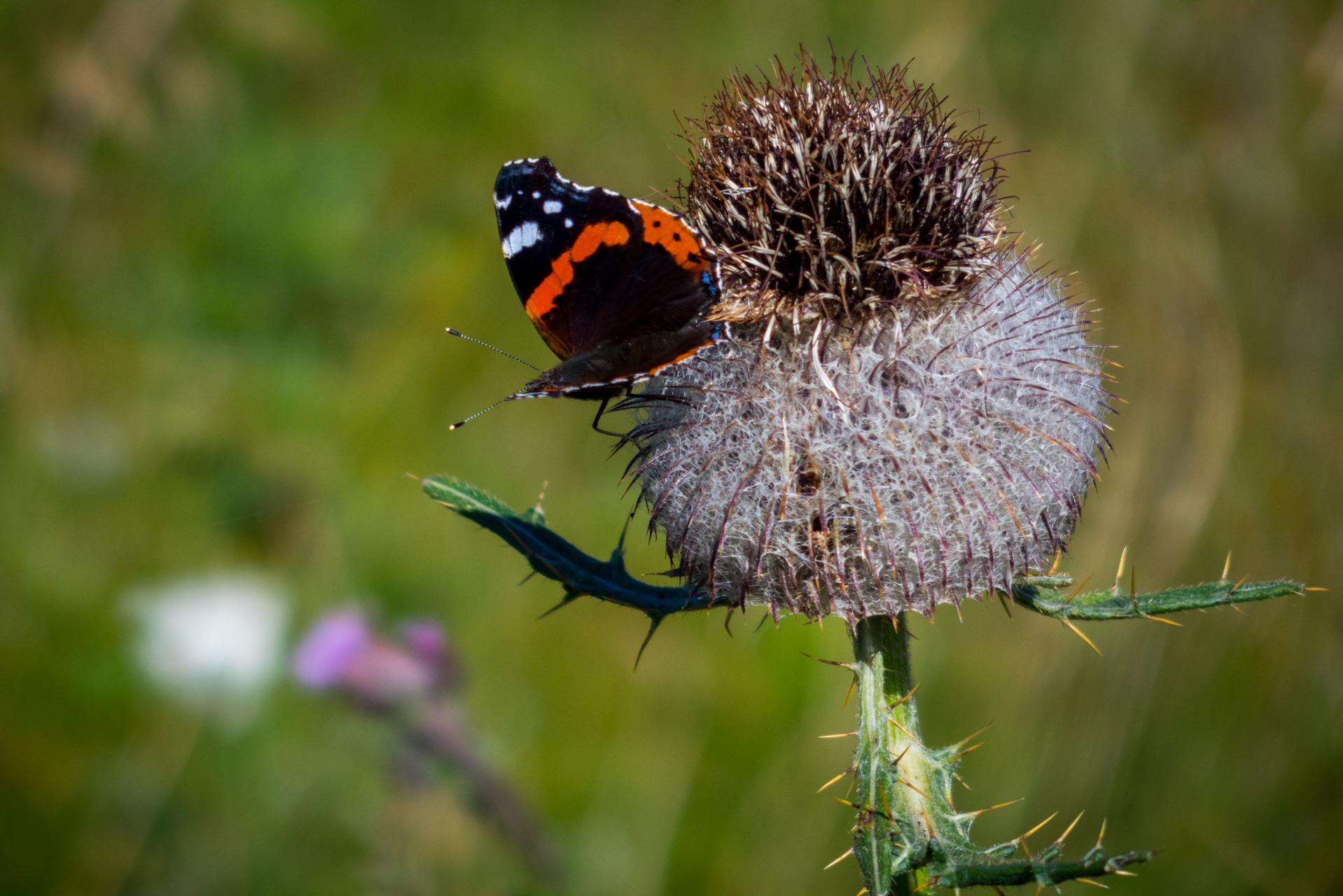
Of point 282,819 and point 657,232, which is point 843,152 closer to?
point 657,232

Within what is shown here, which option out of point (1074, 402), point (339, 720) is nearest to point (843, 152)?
point (1074, 402)

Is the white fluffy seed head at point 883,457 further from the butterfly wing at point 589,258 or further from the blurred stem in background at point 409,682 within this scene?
the blurred stem in background at point 409,682

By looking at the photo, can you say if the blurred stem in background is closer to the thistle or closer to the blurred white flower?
the blurred white flower

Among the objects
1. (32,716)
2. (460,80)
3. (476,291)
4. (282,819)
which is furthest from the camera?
(460,80)

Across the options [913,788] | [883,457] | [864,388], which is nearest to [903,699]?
[913,788]

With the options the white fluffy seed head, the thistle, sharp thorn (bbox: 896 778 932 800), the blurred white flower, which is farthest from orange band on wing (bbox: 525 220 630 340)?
the blurred white flower

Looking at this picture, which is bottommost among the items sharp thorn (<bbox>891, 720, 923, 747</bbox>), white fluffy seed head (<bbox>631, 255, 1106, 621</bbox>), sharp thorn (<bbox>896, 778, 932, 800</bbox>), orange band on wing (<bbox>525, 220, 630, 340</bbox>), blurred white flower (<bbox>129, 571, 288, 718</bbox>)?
blurred white flower (<bbox>129, 571, 288, 718</bbox>)
